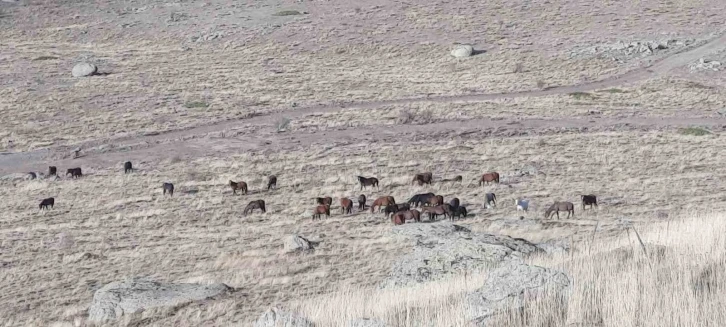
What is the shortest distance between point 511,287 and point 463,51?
7161cm

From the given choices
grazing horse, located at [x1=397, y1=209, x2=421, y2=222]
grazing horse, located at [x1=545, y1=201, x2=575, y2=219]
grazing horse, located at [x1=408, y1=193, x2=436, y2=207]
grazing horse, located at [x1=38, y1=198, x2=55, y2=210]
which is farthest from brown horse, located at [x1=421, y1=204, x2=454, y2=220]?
grazing horse, located at [x1=38, y1=198, x2=55, y2=210]

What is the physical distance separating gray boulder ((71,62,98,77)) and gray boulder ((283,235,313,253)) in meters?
56.4

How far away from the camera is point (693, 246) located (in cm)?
1155

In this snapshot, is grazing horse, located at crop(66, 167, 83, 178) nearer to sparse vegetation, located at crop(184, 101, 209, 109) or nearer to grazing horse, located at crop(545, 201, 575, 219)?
sparse vegetation, located at crop(184, 101, 209, 109)

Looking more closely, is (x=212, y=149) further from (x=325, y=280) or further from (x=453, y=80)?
(x=325, y=280)

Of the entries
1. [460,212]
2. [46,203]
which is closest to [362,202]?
[460,212]

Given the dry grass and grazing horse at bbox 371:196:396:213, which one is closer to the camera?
the dry grass

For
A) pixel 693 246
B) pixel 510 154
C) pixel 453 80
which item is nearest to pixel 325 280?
pixel 693 246

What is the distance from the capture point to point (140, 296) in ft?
68.3

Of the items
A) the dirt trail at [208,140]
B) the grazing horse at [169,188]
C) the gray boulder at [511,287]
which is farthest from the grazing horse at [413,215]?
the dirt trail at [208,140]

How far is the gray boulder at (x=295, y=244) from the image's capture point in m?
26.4

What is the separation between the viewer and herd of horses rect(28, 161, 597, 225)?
99.4 feet

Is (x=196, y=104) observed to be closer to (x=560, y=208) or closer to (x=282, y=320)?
(x=560, y=208)

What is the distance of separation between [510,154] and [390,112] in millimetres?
16051
